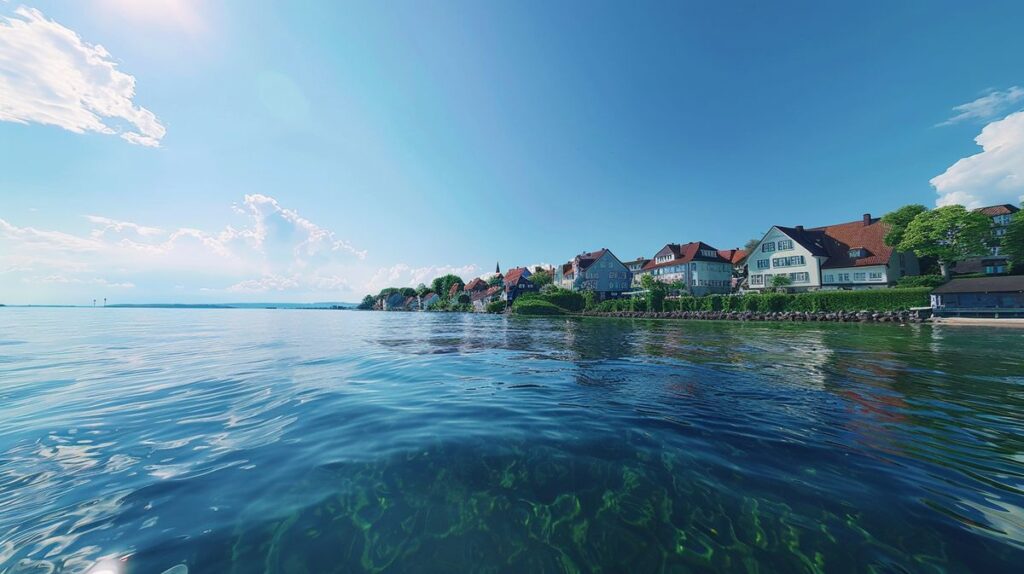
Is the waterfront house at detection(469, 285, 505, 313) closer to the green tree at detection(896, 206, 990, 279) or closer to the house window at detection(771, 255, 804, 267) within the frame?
the house window at detection(771, 255, 804, 267)

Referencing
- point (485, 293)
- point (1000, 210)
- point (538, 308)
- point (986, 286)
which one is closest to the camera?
point (986, 286)

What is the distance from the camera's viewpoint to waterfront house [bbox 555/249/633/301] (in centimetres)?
9269

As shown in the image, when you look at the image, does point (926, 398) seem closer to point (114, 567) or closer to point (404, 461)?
point (404, 461)

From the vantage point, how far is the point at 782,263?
6344 cm

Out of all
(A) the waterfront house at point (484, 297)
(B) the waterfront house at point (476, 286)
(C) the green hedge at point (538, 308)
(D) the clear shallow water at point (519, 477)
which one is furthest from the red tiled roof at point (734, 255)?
(D) the clear shallow water at point (519, 477)

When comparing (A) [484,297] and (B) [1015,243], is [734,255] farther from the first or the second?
(A) [484,297]

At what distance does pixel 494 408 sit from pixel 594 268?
87.7 m

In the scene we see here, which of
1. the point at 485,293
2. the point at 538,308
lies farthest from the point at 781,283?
the point at 485,293

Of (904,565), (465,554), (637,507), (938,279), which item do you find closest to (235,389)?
(465,554)

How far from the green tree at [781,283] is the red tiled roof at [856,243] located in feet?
17.9

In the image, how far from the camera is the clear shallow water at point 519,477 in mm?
3568

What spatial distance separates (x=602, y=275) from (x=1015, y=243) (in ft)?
215

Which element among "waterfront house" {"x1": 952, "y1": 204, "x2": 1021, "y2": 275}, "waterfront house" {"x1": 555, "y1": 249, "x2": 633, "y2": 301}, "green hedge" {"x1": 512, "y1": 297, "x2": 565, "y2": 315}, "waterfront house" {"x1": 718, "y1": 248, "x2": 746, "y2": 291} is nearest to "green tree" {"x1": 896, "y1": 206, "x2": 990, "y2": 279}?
"waterfront house" {"x1": 952, "y1": 204, "x2": 1021, "y2": 275}

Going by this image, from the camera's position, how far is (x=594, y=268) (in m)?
92.8
